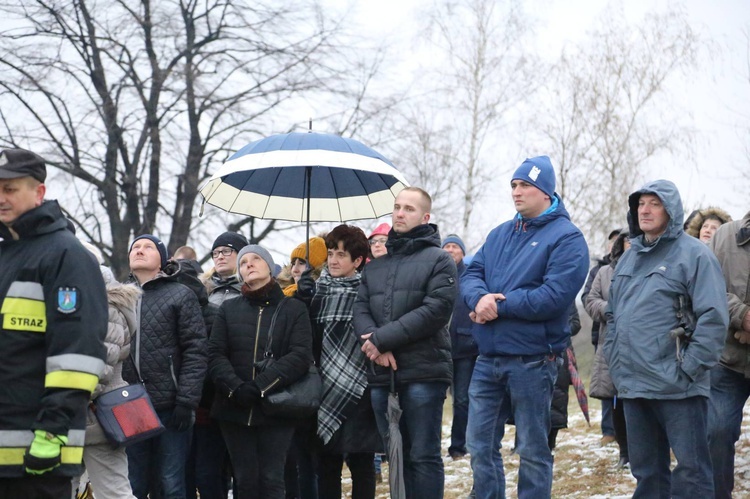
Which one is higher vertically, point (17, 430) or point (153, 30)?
point (153, 30)

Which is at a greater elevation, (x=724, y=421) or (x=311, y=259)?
(x=311, y=259)

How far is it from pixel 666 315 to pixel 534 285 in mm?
785

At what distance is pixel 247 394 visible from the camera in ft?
19.3

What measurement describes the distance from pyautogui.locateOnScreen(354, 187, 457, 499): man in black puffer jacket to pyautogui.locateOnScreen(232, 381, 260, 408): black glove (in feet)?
2.45

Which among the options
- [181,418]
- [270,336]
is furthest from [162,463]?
[270,336]

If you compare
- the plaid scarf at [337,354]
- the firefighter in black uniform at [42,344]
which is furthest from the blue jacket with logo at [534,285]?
the firefighter in black uniform at [42,344]

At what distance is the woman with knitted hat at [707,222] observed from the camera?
7293 millimetres

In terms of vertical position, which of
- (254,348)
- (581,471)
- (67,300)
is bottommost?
(581,471)

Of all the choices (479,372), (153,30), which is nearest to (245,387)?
(479,372)

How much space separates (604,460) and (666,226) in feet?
12.3

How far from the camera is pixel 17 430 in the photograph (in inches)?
139

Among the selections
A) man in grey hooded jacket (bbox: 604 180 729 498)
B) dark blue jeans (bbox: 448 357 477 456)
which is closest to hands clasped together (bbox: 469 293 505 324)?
man in grey hooded jacket (bbox: 604 180 729 498)

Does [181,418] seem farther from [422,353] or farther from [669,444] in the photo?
[669,444]

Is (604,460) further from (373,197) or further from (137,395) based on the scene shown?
(137,395)
